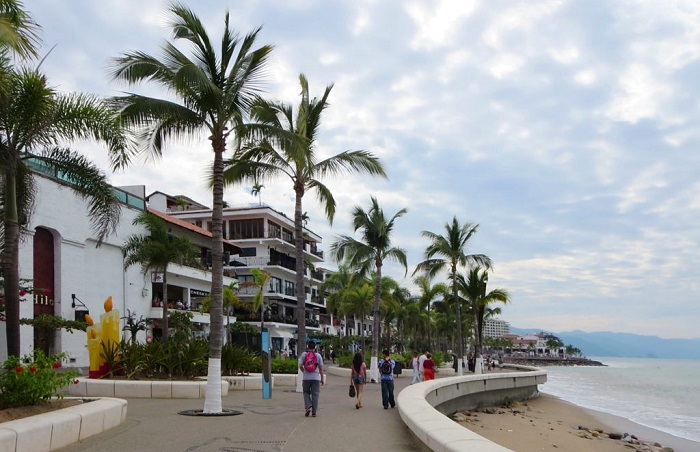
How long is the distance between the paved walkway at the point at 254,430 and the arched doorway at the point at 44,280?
15795mm

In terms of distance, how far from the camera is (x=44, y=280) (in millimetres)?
29859

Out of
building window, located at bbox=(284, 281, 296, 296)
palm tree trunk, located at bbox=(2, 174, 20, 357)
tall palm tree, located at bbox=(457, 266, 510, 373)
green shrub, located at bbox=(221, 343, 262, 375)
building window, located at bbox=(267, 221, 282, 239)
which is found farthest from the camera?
building window, located at bbox=(284, 281, 296, 296)

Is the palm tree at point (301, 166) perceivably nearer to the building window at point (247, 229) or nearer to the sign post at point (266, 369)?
the sign post at point (266, 369)

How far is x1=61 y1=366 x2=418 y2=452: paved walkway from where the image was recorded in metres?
9.84

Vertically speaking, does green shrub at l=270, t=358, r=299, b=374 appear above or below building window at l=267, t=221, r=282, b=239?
below

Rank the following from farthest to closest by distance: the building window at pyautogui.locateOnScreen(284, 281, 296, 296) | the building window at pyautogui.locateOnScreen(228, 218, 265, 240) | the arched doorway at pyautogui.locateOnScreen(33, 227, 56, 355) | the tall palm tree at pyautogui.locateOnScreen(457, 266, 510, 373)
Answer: the building window at pyautogui.locateOnScreen(284, 281, 296, 296) < the building window at pyautogui.locateOnScreen(228, 218, 265, 240) < the tall palm tree at pyautogui.locateOnScreen(457, 266, 510, 373) < the arched doorway at pyautogui.locateOnScreen(33, 227, 56, 355)

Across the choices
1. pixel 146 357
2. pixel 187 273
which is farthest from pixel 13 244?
pixel 187 273

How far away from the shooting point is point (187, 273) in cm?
4469

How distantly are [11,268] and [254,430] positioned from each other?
514cm

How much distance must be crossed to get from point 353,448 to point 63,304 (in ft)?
79.6

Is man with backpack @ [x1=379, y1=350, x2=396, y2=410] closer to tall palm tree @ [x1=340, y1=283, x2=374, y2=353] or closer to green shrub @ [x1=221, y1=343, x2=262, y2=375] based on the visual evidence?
green shrub @ [x1=221, y1=343, x2=262, y2=375]

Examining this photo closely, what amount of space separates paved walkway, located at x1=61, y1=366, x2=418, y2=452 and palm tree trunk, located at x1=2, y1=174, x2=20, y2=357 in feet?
8.20

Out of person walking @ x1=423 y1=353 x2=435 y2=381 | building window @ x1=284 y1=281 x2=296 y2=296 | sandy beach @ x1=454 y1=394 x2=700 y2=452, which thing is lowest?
sandy beach @ x1=454 y1=394 x2=700 y2=452

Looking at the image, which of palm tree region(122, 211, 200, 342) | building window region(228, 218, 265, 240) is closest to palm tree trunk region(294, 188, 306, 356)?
palm tree region(122, 211, 200, 342)
